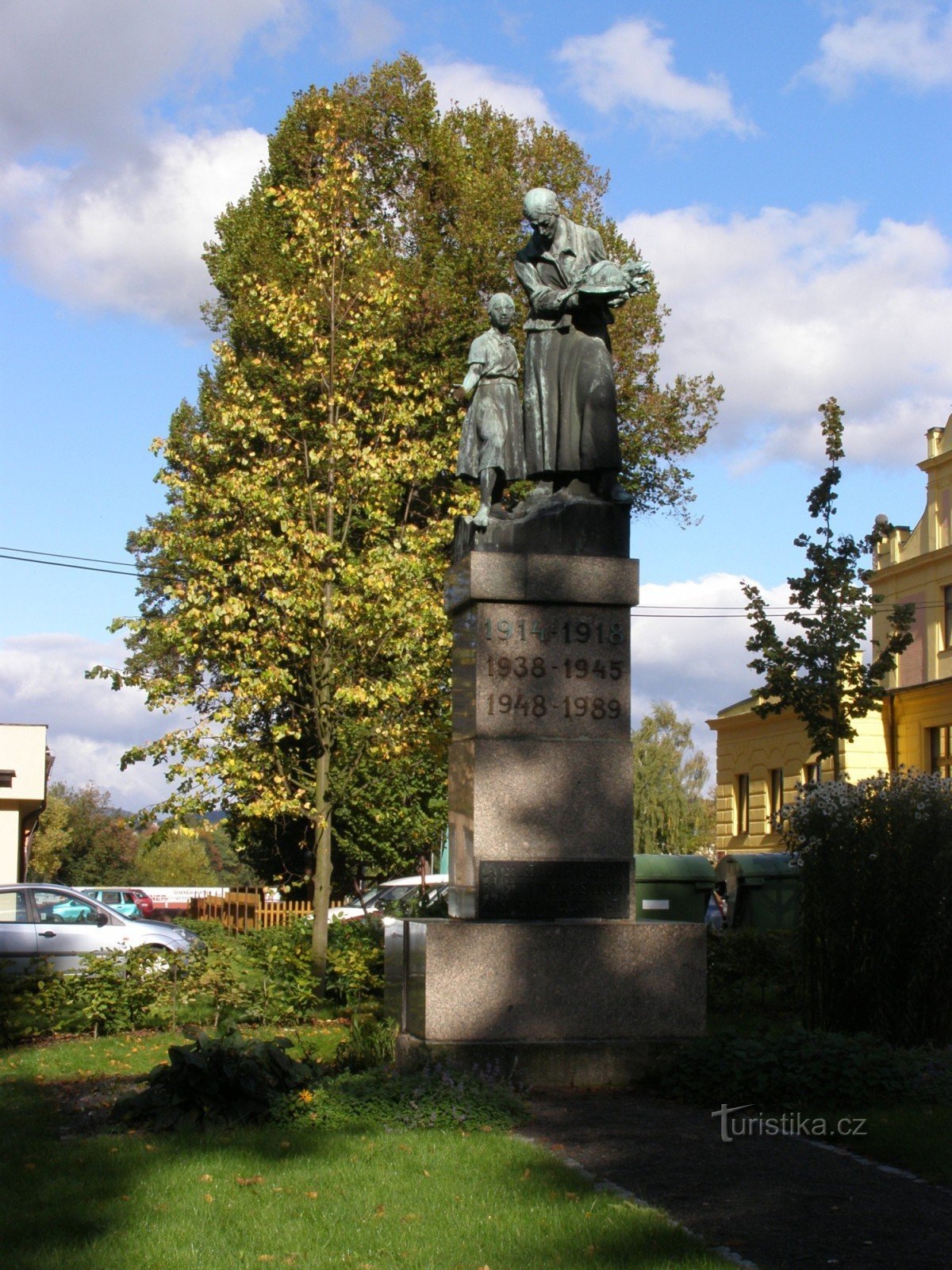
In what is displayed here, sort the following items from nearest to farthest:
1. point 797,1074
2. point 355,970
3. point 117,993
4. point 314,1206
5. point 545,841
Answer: point 314,1206
point 797,1074
point 545,841
point 117,993
point 355,970

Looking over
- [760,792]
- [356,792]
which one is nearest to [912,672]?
[760,792]

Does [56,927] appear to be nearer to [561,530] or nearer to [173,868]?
[561,530]

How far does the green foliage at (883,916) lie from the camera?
36.6ft

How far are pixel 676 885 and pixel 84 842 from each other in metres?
58.7

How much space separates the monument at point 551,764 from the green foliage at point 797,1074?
50 cm

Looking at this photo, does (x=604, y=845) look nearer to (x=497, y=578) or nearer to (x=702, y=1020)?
(x=702, y=1020)

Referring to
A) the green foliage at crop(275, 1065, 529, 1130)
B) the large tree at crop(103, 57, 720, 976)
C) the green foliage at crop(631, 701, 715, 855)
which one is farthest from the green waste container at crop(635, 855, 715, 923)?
the green foliage at crop(631, 701, 715, 855)

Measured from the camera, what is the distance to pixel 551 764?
9594 millimetres

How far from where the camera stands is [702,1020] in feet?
30.4

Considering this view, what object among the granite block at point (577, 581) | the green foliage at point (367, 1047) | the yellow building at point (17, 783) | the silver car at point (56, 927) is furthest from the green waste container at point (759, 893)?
the yellow building at point (17, 783)

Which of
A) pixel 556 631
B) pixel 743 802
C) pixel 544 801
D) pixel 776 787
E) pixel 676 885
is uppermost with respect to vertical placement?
pixel 776 787

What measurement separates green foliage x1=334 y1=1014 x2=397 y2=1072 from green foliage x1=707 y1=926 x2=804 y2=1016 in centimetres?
587

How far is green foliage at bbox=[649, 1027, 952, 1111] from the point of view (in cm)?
820

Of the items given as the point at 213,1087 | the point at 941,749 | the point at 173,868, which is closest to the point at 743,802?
the point at 941,749
